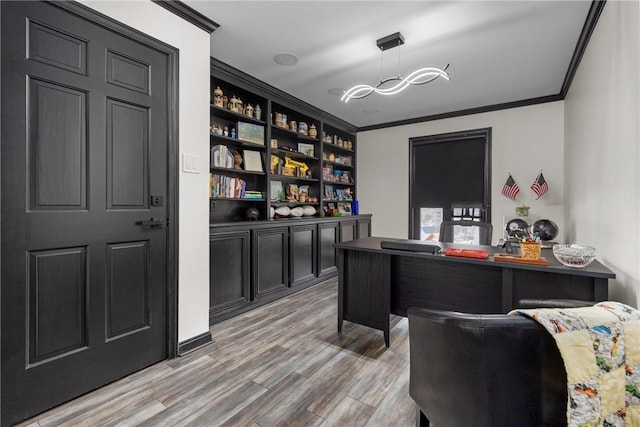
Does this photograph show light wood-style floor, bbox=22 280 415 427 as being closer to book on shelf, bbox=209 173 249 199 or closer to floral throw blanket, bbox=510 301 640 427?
floral throw blanket, bbox=510 301 640 427

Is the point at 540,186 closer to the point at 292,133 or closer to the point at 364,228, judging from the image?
the point at 364,228

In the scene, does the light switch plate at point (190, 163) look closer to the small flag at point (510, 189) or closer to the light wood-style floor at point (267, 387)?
the light wood-style floor at point (267, 387)

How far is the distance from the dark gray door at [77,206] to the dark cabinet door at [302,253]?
1799 mm

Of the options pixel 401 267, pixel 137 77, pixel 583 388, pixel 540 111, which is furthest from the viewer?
pixel 540 111

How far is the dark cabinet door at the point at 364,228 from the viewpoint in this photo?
5126 millimetres

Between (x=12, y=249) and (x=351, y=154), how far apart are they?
4.85 meters

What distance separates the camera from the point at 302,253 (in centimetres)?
395

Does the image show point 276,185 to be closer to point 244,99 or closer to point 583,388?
point 244,99

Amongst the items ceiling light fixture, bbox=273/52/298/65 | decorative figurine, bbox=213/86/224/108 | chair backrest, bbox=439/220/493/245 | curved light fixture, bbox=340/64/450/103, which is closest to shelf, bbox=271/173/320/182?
decorative figurine, bbox=213/86/224/108

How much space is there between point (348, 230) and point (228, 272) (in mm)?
2360

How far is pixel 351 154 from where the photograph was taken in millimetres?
5621

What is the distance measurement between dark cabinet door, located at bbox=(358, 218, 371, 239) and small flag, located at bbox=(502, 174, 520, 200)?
216 centimetres

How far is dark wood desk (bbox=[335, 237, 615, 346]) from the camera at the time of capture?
1.70m

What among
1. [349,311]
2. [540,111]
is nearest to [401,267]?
[349,311]
